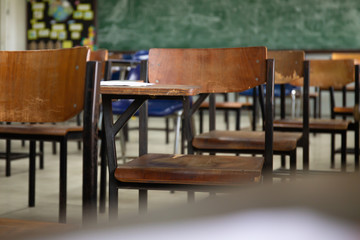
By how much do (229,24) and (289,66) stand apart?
5.78 m

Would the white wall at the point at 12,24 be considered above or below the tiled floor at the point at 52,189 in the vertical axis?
above

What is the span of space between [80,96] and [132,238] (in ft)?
4.06

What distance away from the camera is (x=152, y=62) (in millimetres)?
2006

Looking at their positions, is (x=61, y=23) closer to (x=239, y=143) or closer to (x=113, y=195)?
(x=239, y=143)

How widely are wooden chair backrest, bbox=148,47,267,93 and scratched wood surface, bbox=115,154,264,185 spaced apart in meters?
0.40

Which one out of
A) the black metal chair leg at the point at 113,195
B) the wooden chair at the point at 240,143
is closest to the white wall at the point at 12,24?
the wooden chair at the point at 240,143

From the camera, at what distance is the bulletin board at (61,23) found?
9078 millimetres

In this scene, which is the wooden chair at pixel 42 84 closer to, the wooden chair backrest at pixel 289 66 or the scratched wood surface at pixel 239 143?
the scratched wood surface at pixel 239 143

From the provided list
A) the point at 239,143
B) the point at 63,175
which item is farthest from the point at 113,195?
the point at 239,143

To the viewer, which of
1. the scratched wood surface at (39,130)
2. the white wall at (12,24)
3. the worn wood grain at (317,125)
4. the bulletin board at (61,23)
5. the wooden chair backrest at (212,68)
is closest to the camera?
the wooden chair backrest at (212,68)

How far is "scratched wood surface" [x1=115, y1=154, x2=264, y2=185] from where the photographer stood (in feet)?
4.62

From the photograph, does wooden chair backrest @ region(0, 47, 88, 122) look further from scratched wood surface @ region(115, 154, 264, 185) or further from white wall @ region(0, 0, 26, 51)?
white wall @ region(0, 0, 26, 51)

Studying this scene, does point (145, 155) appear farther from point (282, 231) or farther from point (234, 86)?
point (282, 231)

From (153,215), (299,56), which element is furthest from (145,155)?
(153,215)
